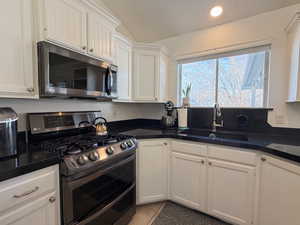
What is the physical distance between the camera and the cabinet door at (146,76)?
94.1 inches

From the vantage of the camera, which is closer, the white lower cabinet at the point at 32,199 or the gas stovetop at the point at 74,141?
the white lower cabinet at the point at 32,199

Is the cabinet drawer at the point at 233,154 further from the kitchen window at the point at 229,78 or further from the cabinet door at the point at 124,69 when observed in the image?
the cabinet door at the point at 124,69

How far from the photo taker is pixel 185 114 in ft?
7.86

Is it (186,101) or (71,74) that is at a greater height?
(71,74)

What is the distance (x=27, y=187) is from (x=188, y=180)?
5.19 feet

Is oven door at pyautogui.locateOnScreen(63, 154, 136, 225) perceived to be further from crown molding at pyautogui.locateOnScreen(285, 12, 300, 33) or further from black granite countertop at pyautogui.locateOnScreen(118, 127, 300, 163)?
crown molding at pyautogui.locateOnScreen(285, 12, 300, 33)

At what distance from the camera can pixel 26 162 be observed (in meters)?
0.94

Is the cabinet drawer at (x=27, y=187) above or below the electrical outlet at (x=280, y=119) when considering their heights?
below

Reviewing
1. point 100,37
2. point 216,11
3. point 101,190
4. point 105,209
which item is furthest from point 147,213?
point 216,11

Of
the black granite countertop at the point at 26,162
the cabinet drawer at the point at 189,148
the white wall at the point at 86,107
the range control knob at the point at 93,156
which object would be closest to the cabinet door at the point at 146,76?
the white wall at the point at 86,107

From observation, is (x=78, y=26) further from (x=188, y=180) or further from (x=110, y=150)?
(x=188, y=180)

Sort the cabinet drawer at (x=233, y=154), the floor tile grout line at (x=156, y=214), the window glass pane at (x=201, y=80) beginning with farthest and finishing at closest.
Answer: the window glass pane at (x=201, y=80) < the floor tile grout line at (x=156, y=214) < the cabinet drawer at (x=233, y=154)

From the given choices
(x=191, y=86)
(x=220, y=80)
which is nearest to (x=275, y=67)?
(x=220, y=80)

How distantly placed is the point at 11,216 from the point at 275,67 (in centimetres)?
280
